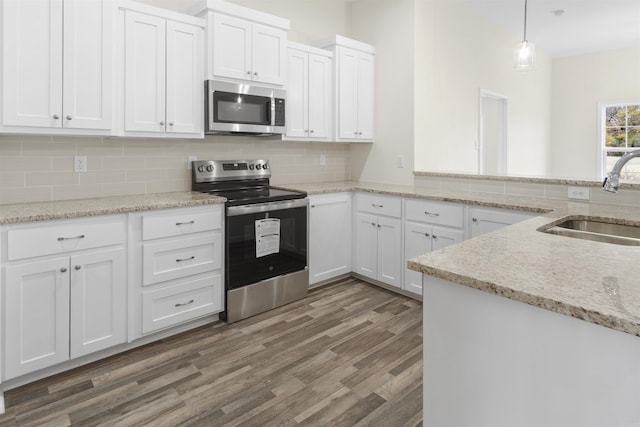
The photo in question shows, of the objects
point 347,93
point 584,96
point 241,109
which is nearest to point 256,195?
point 241,109

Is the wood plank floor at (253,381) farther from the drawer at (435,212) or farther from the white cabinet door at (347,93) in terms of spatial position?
the white cabinet door at (347,93)

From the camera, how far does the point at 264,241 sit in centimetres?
303

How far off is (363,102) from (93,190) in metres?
2.57

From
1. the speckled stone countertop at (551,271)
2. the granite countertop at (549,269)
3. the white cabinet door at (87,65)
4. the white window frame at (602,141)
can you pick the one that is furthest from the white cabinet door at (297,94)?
A: the white window frame at (602,141)

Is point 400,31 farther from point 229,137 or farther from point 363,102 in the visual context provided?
point 229,137

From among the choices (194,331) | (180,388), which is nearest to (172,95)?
(194,331)

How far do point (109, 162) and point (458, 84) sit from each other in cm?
366

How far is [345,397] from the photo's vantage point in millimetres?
2049

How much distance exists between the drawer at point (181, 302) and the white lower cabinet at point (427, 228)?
5.01 feet

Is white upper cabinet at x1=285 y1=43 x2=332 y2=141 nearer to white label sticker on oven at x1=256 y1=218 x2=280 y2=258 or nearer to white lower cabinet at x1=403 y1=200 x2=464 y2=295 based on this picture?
white label sticker on oven at x1=256 y1=218 x2=280 y2=258

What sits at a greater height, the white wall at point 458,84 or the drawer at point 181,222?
the white wall at point 458,84

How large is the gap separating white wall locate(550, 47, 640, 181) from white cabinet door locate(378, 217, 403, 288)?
474cm

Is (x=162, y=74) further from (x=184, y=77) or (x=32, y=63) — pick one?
(x=32, y=63)

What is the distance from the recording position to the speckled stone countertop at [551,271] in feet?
2.95
